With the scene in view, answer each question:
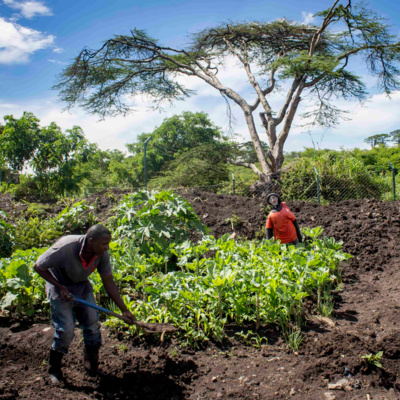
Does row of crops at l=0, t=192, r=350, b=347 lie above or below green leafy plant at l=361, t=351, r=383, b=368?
above

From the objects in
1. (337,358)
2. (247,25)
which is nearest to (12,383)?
(337,358)

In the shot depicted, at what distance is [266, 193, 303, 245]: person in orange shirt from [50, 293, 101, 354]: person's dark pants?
3.18m

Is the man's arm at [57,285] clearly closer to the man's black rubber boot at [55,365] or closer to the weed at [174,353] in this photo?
the man's black rubber boot at [55,365]

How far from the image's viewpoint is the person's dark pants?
2643 mm

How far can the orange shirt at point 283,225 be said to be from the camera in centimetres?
531

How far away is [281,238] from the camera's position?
5.39m

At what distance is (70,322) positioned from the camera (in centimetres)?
267

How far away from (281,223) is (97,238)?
3.39 meters

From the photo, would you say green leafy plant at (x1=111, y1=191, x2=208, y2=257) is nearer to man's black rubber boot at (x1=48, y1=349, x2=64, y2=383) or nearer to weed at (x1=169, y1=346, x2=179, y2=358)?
weed at (x1=169, y1=346, x2=179, y2=358)

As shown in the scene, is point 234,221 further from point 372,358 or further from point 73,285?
point 73,285

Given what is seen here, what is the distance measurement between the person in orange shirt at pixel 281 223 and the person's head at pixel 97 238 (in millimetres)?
3211

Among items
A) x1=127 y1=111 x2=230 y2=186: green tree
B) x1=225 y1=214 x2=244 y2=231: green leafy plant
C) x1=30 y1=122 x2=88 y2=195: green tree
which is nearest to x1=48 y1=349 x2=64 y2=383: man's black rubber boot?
x1=225 y1=214 x2=244 y2=231: green leafy plant

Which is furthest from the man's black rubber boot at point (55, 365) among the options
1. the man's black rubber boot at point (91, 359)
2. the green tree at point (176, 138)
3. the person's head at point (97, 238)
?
the green tree at point (176, 138)

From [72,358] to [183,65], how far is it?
13341 mm
